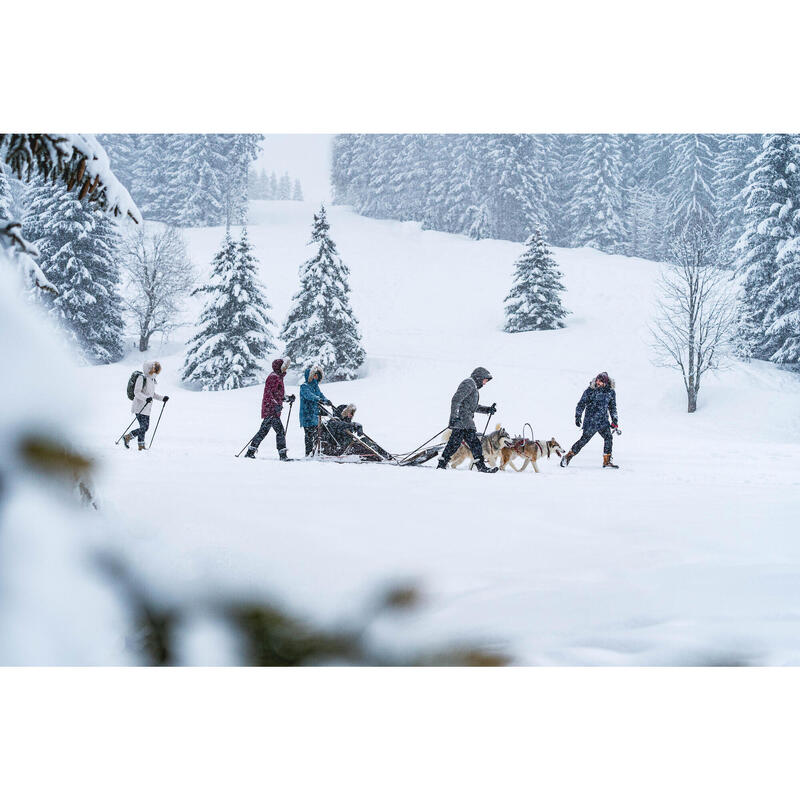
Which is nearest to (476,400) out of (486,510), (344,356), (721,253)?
(344,356)

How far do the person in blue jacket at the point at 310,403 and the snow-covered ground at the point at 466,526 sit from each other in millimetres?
441

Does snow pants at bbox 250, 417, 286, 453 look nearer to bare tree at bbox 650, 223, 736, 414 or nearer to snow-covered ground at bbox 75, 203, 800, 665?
snow-covered ground at bbox 75, 203, 800, 665

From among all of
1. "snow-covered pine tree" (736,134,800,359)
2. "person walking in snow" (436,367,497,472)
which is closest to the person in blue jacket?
"person walking in snow" (436,367,497,472)

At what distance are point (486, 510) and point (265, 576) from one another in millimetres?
1209

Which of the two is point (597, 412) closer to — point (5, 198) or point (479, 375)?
point (479, 375)

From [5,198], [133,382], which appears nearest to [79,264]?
[5,198]

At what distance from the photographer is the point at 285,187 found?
450cm

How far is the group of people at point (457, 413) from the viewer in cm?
526

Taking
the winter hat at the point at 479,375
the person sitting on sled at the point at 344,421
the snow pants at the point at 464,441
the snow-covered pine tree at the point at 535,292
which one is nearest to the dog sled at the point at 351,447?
the person sitting on sled at the point at 344,421

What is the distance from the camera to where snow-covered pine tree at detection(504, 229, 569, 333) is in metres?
6.53

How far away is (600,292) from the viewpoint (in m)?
7.41

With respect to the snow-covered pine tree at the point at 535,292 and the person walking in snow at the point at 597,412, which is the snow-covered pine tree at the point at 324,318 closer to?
the snow-covered pine tree at the point at 535,292

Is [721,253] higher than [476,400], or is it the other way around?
[721,253]
